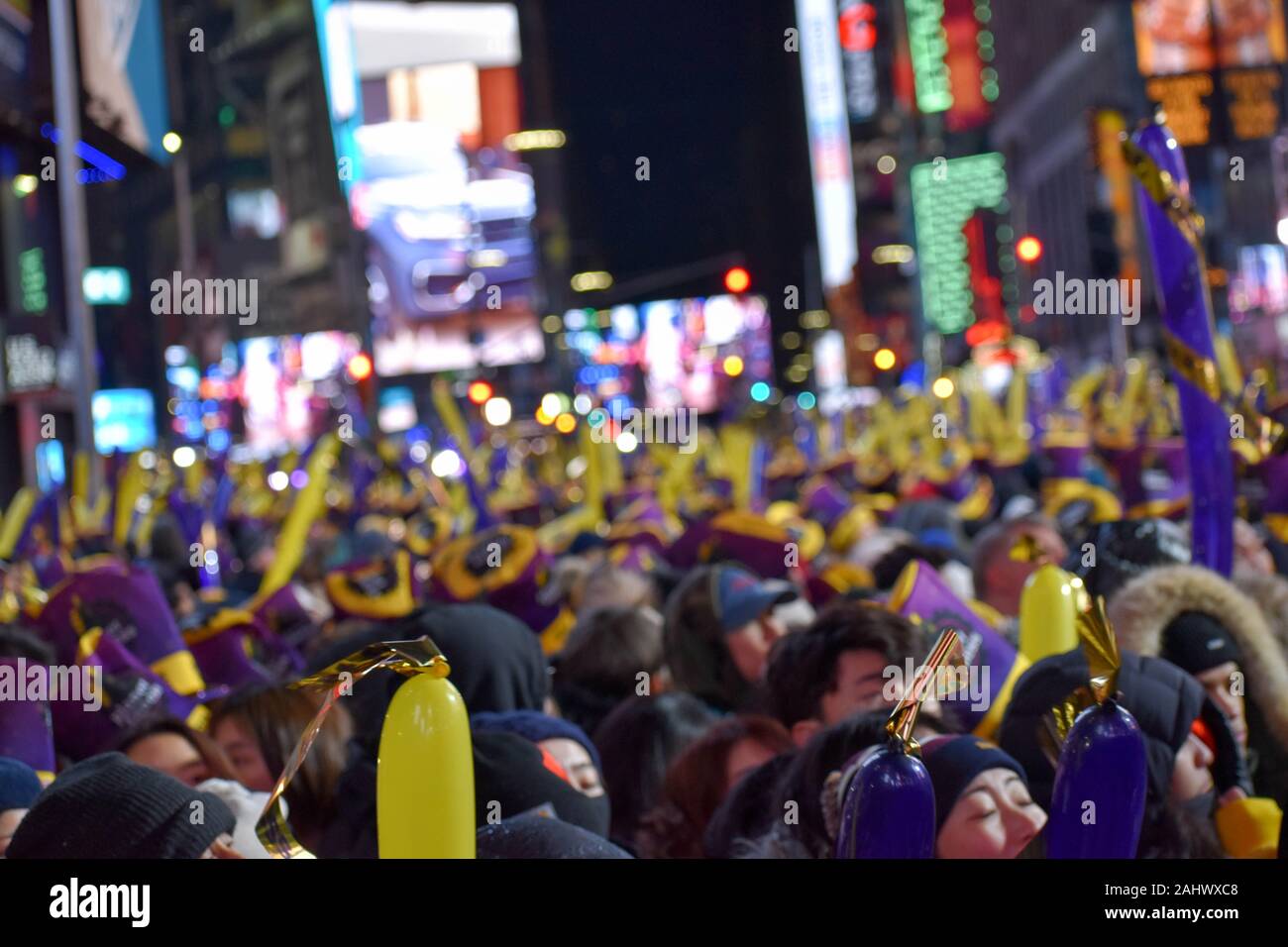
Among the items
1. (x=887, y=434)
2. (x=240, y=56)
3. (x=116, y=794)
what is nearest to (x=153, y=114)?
(x=887, y=434)

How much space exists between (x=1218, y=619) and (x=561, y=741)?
1.42m

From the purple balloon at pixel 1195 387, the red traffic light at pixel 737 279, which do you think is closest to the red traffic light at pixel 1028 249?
the red traffic light at pixel 737 279

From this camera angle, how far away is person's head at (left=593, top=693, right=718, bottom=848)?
14.8 ft

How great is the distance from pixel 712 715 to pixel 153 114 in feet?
47.4

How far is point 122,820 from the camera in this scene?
107 inches

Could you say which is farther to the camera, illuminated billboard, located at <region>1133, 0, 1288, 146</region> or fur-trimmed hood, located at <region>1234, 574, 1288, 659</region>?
illuminated billboard, located at <region>1133, 0, 1288, 146</region>

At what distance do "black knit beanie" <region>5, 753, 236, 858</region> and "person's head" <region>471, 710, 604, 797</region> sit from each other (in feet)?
3.65

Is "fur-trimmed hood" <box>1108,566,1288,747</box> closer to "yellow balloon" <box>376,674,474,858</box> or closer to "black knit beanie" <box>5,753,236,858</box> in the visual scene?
"black knit beanie" <box>5,753,236,858</box>

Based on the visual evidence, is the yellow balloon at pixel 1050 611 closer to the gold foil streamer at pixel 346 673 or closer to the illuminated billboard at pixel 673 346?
the gold foil streamer at pixel 346 673

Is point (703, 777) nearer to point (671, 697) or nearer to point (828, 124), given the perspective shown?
point (671, 697)

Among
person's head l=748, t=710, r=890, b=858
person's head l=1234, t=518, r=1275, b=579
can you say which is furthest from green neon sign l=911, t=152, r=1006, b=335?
person's head l=748, t=710, r=890, b=858

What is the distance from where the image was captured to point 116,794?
2770 millimetres

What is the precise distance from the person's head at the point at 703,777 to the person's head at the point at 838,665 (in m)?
0.24
